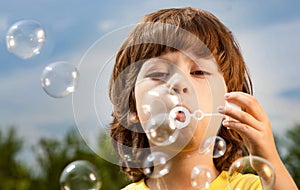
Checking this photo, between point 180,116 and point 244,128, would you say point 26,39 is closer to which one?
point 180,116

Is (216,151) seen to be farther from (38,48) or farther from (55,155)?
(55,155)

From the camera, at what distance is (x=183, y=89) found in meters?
2.07

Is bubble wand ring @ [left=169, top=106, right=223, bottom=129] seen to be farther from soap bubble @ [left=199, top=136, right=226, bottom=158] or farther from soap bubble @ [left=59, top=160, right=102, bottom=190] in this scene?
soap bubble @ [left=59, top=160, right=102, bottom=190]

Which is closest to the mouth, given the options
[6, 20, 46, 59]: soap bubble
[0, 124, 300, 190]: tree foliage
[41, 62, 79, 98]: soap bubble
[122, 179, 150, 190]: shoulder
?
[122, 179, 150, 190]: shoulder

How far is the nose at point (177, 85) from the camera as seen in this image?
2061mm

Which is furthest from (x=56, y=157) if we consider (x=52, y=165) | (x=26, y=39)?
(x=26, y=39)

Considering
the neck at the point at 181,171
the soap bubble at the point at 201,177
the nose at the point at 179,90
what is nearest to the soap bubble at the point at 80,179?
the neck at the point at 181,171

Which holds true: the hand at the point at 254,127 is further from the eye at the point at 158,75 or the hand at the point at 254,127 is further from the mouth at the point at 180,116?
the eye at the point at 158,75

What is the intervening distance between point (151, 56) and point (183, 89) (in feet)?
0.69

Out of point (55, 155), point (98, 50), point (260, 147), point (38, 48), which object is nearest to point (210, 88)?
point (260, 147)

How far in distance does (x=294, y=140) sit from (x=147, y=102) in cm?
597

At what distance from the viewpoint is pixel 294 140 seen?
7.81 metres

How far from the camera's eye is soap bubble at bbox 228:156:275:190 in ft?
6.32

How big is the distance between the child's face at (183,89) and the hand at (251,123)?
17cm
